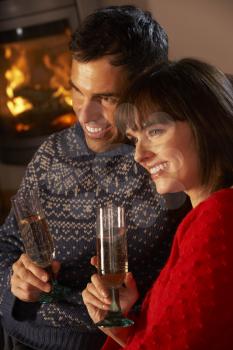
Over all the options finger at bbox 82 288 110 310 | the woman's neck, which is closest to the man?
finger at bbox 82 288 110 310

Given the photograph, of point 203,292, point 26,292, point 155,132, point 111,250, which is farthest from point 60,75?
point 203,292

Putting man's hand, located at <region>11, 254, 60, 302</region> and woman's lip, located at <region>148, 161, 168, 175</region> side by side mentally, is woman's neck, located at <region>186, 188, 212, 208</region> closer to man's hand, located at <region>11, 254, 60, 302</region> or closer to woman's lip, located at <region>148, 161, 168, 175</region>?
woman's lip, located at <region>148, 161, 168, 175</region>

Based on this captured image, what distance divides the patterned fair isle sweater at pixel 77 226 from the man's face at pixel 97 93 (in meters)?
0.09

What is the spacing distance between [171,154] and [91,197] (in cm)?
44

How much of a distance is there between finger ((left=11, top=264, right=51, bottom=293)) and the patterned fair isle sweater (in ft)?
0.37

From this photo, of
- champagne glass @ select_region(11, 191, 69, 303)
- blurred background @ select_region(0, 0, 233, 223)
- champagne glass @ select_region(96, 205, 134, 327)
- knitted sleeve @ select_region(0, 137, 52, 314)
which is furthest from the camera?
blurred background @ select_region(0, 0, 233, 223)

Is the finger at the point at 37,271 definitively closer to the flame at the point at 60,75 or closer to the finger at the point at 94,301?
the finger at the point at 94,301

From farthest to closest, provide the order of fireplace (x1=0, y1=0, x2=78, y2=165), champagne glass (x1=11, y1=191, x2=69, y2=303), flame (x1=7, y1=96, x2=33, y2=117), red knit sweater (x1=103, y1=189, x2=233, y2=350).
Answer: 1. flame (x1=7, y1=96, x2=33, y2=117)
2. fireplace (x1=0, y1=0, x2=78, y2=165)
3. champagne glass (x1=11, y1=191, x2=69, y2=303)
4. red knit sweater (x1=103, y1=189, x2=233, y2=350)

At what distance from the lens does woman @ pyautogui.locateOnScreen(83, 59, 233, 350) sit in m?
0.97

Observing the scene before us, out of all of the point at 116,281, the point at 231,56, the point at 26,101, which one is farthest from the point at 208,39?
the point at 116,281

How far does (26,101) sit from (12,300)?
1926 mm

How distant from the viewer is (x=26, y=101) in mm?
3266

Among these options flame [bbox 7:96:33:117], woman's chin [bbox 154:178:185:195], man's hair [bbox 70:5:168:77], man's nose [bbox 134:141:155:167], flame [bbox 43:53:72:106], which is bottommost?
flame [bbox 7:96:33:117]

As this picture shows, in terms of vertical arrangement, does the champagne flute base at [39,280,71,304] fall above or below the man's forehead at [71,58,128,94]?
below
